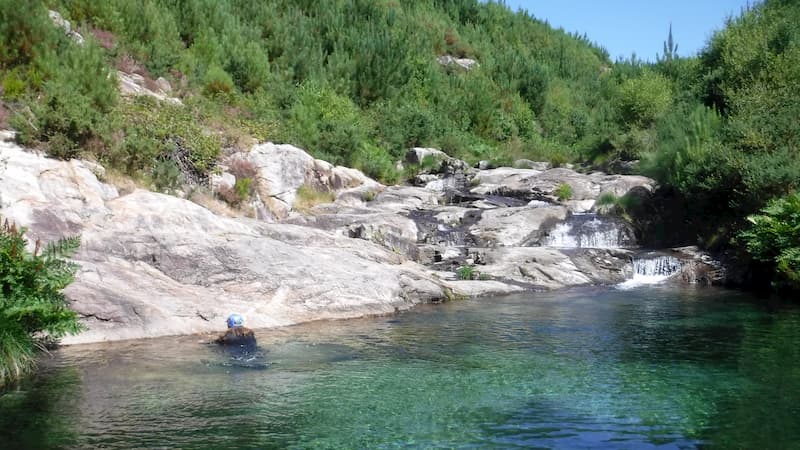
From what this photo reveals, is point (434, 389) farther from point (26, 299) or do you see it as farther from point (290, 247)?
point (290, 247)

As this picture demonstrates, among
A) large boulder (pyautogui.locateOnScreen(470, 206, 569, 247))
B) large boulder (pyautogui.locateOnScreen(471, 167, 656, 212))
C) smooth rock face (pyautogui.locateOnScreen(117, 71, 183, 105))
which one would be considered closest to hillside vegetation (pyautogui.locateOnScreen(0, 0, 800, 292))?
smooth rock face (pyautogui.locateOnScreen(117, 71, 183, 105))

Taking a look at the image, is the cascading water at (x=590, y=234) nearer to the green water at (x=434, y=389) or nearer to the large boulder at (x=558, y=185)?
the large boulder at (x=558, y=185)

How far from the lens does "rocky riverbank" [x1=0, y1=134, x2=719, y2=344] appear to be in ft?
45.5

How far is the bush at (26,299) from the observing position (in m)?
9.95

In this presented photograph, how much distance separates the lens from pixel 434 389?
10.0 meters

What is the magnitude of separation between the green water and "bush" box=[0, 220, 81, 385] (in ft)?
1.68

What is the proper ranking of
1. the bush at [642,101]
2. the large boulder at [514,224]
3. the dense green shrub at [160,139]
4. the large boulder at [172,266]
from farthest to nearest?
the bush at [642,101], the large boulder at [514,224], the dense green shrub at [160,139], the large boulder at [172,266]

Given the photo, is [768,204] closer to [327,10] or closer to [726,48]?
[726,48]

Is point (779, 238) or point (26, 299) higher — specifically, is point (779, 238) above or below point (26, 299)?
above

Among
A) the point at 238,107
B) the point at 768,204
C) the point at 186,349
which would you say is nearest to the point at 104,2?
the point at 238,107

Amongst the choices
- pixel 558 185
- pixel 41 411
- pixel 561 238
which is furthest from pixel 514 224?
pixel 41 411

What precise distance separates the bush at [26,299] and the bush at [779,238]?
55.1 feet

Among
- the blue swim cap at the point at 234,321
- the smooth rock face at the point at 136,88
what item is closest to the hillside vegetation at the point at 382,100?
the smooth rock face at the point at 136,88

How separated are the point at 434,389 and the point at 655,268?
46.7ft
